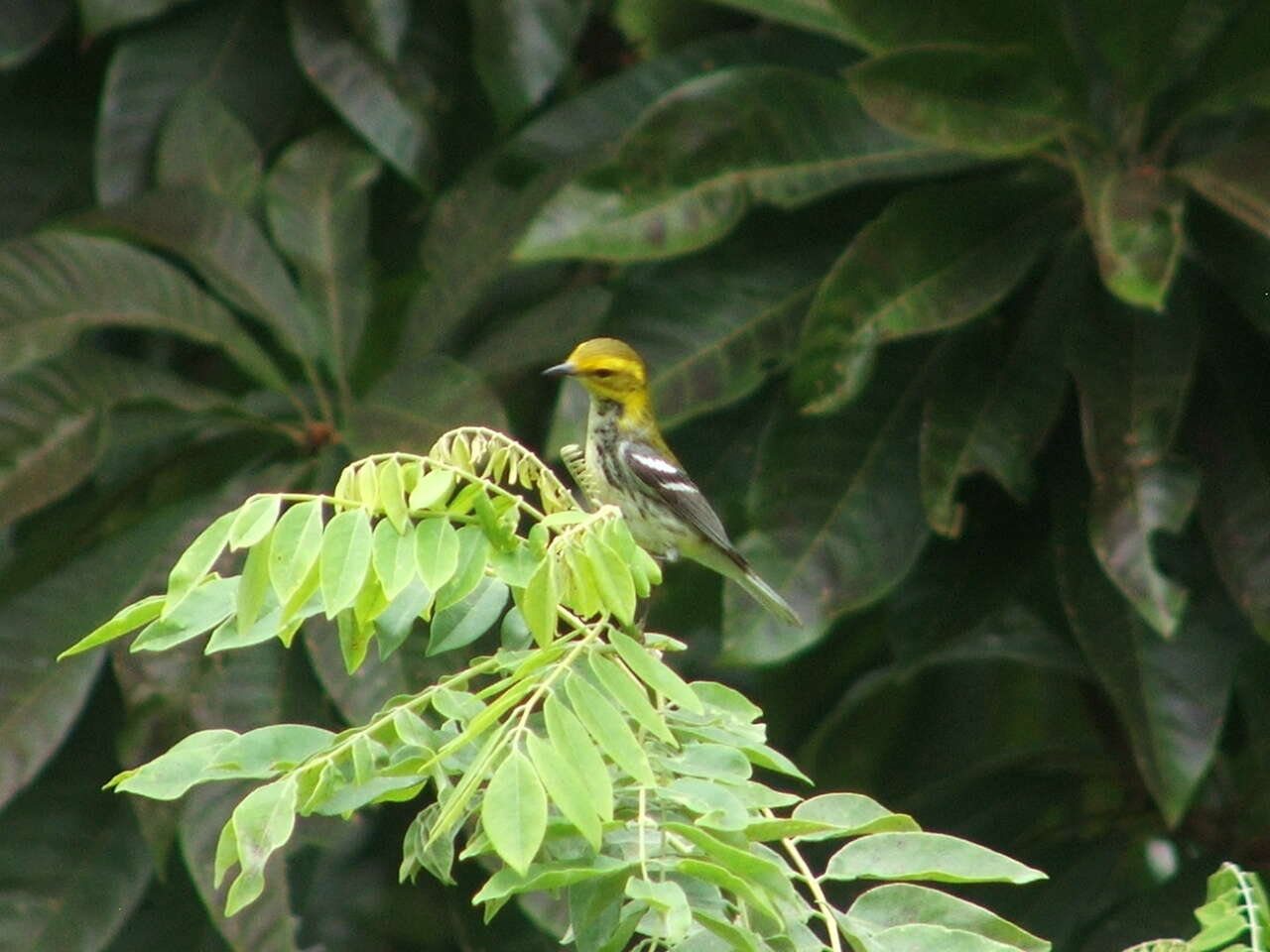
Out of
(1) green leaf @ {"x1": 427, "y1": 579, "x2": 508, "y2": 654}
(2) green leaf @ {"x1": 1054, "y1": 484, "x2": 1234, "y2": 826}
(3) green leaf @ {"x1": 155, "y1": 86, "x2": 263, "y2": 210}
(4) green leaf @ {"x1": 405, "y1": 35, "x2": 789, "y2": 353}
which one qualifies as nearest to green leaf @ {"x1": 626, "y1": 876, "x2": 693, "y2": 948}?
(1) green leaf @ {"x1": 427, "y1": 579, "x2": 508, "y2": 654}

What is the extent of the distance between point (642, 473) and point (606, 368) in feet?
1.06

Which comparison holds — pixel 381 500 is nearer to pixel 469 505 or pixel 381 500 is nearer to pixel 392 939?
pixel 469 505

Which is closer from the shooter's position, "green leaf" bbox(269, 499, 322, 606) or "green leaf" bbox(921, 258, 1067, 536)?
"green leaf" bbox(269, 499, 322, 606)

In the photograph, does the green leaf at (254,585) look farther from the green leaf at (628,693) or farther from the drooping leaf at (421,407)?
the drooping leaf at (421,407)

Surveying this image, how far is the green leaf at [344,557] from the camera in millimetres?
1586

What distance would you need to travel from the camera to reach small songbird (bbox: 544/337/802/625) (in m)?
3.64

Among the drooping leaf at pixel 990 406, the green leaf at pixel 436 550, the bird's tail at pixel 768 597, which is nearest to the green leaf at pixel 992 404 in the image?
the drooping leaf at pixel 990 406

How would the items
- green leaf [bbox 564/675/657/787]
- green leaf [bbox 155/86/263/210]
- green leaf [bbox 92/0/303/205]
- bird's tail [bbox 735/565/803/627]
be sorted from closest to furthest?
green leaf [bbox 564/675/657/787]
bird's tail [bbox 735/565/803/627]
green leaf [bbox 155/86/263/210]
green leaf [bbox 92/0/303/205]

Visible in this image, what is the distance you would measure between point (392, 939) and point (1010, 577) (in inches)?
81.1

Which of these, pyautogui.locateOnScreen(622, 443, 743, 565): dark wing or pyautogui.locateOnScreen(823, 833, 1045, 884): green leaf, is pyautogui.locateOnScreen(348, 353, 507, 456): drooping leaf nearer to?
pyautogui.locateOnScreen(622, 443, 743, 565): dark wing

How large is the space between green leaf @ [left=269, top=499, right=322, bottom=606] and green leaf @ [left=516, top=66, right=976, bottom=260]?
2095mm

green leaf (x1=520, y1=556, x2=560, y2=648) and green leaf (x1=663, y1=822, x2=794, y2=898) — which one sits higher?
green leaf (x1=520, y1=556, x2=560, y2=648)

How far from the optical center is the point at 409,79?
4531 millimetres

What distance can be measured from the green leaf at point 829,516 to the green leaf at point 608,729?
2.01m
